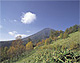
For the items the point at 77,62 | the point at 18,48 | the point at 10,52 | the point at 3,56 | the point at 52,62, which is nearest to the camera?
the point at 77,62

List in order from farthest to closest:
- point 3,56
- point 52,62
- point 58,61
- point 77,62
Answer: point 3,56 → point 52,62 → point 58,61 → point 77,62

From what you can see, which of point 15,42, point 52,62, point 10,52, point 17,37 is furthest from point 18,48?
point 52,62

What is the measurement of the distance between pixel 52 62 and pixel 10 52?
88.3ft

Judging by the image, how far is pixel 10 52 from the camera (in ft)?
79.8

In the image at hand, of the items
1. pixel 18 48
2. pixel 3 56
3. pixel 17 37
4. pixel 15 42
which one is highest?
pixel 17 37

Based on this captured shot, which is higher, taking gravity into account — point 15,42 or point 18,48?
point 15,42

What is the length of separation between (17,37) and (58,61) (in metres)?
17.4

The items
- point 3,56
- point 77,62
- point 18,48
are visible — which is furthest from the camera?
point 3,56

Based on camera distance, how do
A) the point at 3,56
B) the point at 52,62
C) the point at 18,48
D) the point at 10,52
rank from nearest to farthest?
the point at 52,62 < the point at 18,48 < the point at 3,56 < the point at 10,52

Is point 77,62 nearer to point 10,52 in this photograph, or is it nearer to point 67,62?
point 67,62

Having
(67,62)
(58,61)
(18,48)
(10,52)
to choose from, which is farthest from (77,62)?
(10,52)

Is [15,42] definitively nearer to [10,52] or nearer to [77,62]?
[10,52]

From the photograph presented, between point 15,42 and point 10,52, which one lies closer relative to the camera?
point 15,42

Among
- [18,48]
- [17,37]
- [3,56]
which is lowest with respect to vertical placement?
[3,56]
